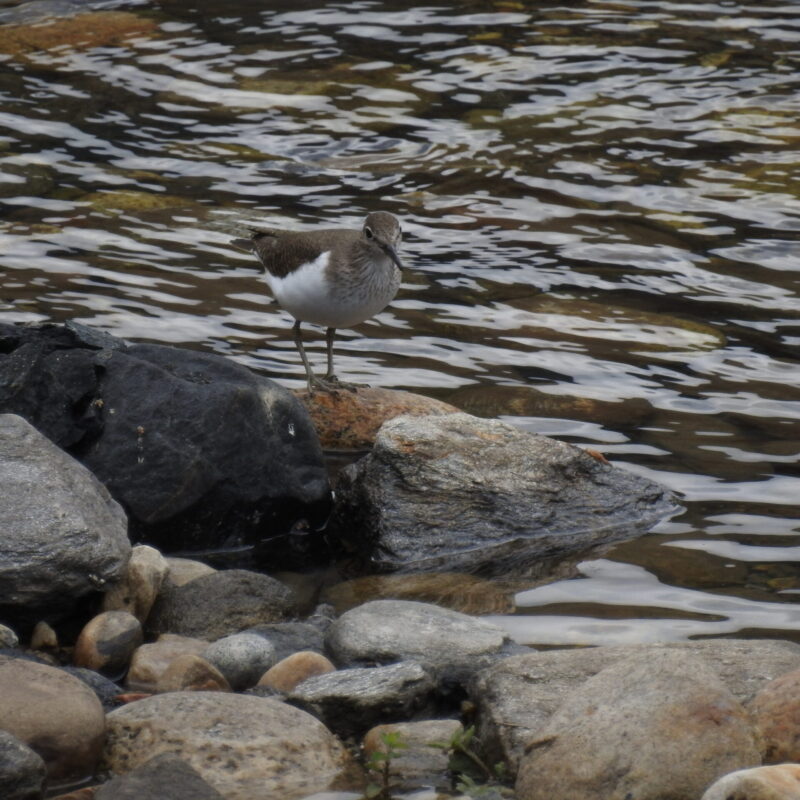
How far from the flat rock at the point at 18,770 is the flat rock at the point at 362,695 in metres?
1.04

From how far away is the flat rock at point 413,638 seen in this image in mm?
5594

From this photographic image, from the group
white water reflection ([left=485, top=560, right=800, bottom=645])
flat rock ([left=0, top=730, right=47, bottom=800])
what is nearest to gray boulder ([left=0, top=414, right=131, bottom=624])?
flat rock ([left=0, top=730, right=47, bottom=800])

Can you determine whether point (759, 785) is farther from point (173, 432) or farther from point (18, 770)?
point (173, 432)

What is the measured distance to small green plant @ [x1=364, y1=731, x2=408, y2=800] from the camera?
4578 millimetres

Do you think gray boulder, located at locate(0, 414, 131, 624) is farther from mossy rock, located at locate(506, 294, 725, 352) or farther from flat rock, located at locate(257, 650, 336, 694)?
mossy rock, located at locate(506, 294, 725, 352)

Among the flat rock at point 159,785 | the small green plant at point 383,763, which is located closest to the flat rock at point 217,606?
the small green plant at point 383,763

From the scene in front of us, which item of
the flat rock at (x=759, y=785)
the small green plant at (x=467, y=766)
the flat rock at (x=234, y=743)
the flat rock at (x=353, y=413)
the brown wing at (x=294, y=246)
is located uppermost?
the brown wing at (x=294, y=246)

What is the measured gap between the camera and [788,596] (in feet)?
21.4

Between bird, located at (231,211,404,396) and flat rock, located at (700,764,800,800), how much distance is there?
4.70 meters

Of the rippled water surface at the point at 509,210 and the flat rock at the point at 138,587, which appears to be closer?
the flat rock at the point at 138,587

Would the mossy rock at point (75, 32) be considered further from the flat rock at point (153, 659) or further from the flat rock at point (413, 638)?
the flat rock at point (413, 638)

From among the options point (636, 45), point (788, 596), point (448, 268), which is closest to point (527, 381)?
point (448, 268)

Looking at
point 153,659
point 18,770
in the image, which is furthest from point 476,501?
point 18,770

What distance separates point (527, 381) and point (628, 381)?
26.0 inches
